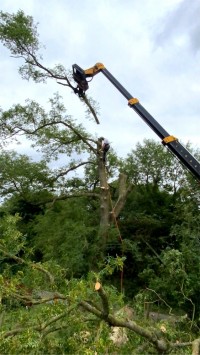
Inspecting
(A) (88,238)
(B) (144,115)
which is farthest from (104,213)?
(B) (144,115)

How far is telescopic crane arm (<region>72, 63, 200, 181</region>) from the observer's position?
693 centimetres

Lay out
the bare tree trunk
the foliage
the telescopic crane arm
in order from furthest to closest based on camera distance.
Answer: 1. the bare tree trunk
2. the telescopic crane arm
3. the foliage

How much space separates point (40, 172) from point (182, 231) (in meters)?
5.97

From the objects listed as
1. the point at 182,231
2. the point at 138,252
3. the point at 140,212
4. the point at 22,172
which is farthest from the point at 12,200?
the point at 182,231

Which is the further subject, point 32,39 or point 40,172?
point 40,172

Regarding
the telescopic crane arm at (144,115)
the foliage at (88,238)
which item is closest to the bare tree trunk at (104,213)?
the foliage at (88,238)

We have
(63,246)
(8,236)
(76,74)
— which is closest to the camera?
(8,236)

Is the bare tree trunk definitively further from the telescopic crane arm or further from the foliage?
the telescopic crane arm

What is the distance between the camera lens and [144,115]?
7652 mm

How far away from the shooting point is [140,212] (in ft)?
46.2

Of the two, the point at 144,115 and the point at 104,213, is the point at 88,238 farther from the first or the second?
the point at 144,115

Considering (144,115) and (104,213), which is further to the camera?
(104,213)

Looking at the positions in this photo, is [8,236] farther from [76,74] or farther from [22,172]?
[22,172]

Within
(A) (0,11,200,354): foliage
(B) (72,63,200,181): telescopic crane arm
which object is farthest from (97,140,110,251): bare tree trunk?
(B) (72,63,200,181): telescopic crane arm
